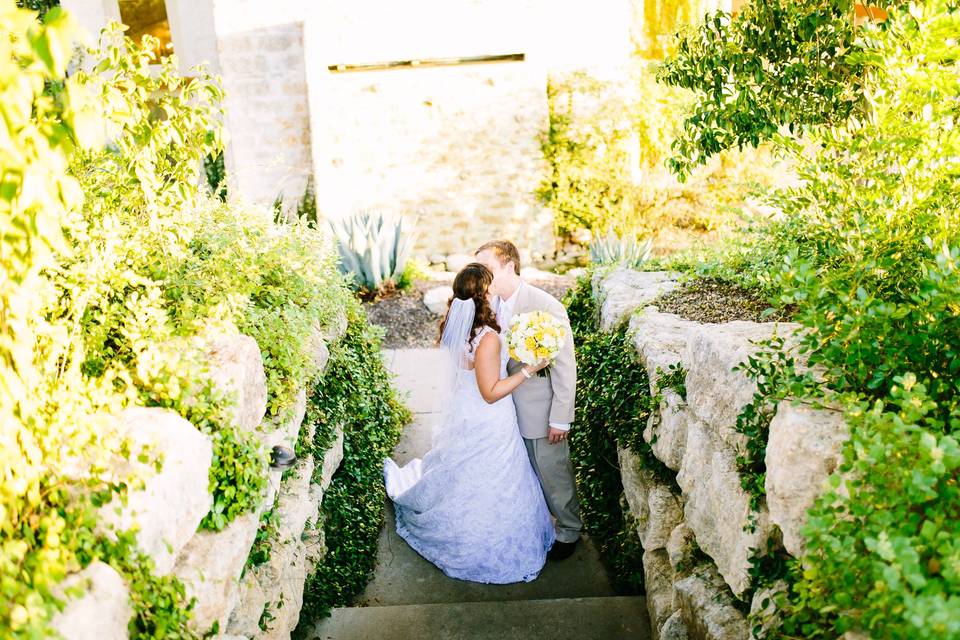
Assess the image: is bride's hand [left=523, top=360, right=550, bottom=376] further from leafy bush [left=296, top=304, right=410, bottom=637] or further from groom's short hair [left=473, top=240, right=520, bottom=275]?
leafy bush [left=296, top=304, right=410, bottom=637]

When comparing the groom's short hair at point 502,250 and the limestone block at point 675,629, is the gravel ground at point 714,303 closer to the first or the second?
the groom's short hair at point 502,250

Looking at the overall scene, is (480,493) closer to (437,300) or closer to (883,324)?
(883,324)

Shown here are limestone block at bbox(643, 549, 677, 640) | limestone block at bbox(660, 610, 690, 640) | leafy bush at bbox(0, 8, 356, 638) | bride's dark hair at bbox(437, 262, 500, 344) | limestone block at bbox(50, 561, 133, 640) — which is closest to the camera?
leafy bush at bbox(0, 8, 356, 638)

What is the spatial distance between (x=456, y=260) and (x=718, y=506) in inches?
282

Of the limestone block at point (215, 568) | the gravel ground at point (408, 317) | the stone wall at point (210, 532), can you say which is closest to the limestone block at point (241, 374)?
the stone wall at point (210, 532)

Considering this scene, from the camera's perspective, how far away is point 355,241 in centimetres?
789

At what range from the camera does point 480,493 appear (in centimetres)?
435

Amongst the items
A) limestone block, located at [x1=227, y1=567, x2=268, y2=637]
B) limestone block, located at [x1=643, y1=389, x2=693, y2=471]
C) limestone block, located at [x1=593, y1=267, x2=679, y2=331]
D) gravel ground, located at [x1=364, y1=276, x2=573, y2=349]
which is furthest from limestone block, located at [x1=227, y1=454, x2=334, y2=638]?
gravel ground, located at [x1=364, y1=276, x2=573, y2=349]

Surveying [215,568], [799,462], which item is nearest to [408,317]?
[215,568]

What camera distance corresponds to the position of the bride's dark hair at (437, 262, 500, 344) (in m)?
4.00

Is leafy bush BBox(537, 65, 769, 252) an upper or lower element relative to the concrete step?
upper

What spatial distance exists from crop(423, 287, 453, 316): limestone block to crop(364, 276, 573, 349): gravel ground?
60 millimetres

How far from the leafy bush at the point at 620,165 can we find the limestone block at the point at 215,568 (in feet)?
25.0

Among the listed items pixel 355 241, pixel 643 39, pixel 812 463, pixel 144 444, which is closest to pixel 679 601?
pixel 812 463
